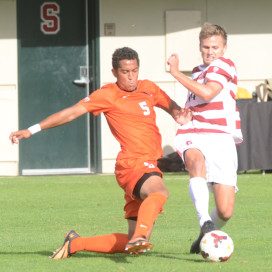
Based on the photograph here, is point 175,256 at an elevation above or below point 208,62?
below

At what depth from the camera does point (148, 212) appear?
252 inches

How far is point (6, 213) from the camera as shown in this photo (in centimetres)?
1037

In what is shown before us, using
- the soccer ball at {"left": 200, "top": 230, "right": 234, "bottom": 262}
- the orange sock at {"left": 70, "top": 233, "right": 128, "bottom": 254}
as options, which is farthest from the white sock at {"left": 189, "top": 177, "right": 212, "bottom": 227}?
the orange sock at {"left": 70, "top": 233, "right": 128, "bottom": 254}

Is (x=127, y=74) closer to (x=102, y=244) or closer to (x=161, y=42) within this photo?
(x=102, y=244)

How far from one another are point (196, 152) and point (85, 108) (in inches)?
35.3

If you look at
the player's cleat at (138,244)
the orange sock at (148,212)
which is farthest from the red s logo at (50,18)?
the player's cleat at (138,244)

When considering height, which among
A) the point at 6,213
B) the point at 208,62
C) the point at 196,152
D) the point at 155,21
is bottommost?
the point at 6,213

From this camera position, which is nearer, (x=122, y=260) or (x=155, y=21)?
(x=122, y=260)

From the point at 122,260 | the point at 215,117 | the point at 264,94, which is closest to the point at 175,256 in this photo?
the point at 122,260

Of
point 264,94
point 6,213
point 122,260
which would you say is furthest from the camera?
point 264,94

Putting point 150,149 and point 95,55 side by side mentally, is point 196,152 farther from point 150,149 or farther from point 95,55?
point 95,55

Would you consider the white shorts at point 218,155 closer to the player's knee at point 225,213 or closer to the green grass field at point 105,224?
the player's knee at point 225,213

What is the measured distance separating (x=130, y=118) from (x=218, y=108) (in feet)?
2.20

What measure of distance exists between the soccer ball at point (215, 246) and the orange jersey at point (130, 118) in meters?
0.84
